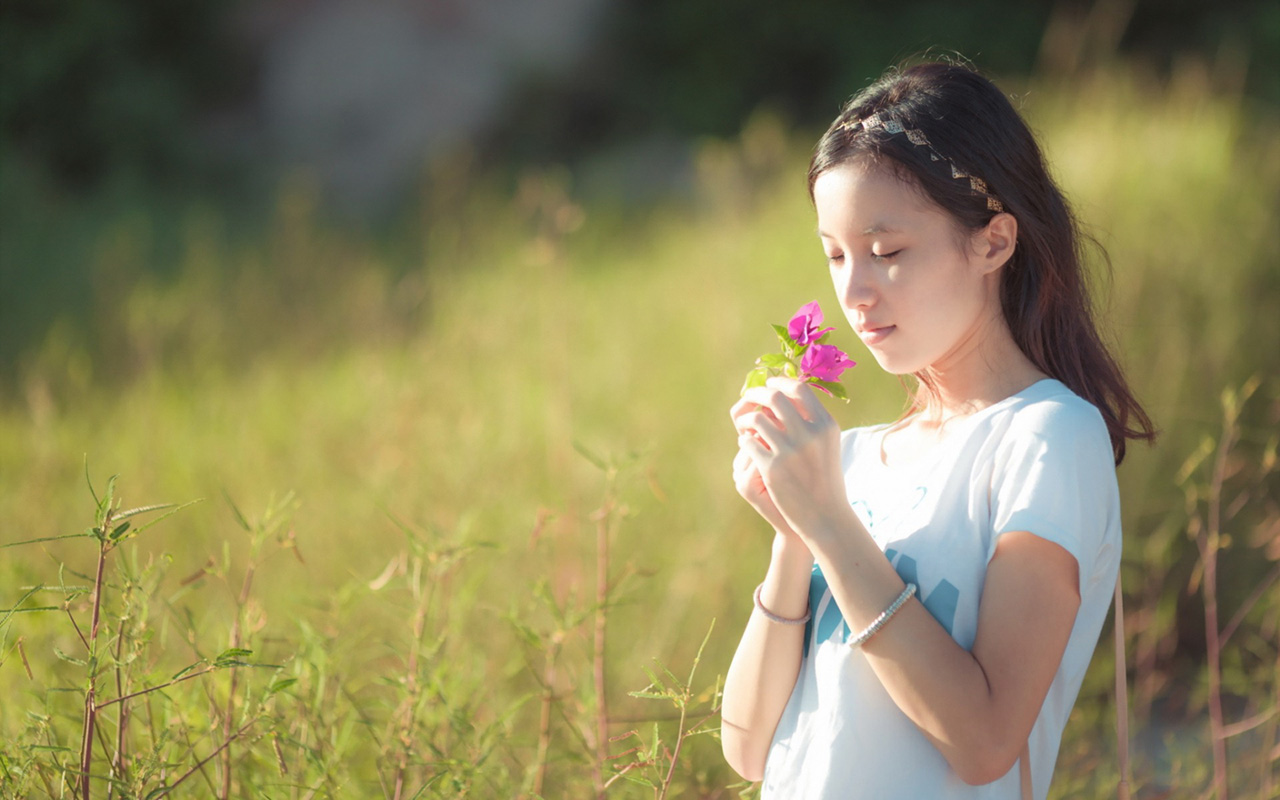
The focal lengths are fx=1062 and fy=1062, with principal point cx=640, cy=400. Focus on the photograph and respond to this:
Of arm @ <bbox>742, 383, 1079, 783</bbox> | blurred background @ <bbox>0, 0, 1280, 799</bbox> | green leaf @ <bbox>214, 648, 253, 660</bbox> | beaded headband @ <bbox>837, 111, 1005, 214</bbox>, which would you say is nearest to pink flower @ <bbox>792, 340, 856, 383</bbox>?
arm @ <bbox>742, 383, 1079, 783</bbox>

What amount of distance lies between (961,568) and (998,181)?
40cm

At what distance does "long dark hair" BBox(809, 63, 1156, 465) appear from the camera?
3.51 feet

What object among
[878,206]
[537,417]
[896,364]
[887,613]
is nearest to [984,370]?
[896,364]

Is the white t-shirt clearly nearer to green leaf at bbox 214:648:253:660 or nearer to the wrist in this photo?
the wrist

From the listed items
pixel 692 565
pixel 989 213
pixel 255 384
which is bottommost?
pixel 692 565

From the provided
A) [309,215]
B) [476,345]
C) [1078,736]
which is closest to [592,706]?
[1078,736]

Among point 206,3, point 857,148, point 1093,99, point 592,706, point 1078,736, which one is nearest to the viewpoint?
point 857,148

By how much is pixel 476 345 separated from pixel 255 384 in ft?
2.89

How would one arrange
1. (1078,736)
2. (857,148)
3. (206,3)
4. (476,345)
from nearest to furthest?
(857,148), (1078,736), (476,345), (206,3)

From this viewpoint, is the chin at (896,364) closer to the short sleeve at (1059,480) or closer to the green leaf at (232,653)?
the short sleeve at (1059,480)

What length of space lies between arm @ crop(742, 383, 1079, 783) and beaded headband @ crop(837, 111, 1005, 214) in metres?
0.30

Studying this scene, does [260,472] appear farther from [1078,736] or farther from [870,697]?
[870,697]

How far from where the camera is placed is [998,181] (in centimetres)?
109

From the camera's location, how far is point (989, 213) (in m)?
1.09
